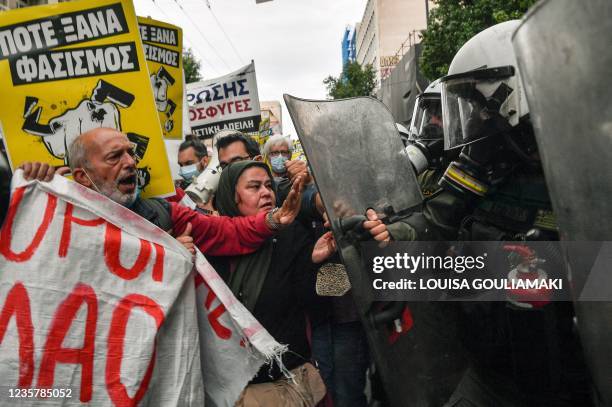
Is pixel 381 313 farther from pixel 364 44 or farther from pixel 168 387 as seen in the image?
pixel 364 44

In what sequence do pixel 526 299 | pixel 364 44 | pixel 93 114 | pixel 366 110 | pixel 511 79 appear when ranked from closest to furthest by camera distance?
pixel 526 299 → pixel 511 79 → pixel 366 110 → pixel 93 114 → pixel 364 44

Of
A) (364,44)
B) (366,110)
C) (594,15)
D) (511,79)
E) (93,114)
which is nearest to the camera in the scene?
(594,15)

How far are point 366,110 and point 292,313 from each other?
96cm

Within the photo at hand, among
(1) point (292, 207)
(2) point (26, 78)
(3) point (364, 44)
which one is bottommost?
(1) point (292, 207)

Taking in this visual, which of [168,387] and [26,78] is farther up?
[26,78]

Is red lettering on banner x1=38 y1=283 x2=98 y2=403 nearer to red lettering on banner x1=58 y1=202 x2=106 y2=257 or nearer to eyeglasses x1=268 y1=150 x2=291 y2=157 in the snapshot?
red lettering on banner x1=58 y1=202 x2=106 y2=257

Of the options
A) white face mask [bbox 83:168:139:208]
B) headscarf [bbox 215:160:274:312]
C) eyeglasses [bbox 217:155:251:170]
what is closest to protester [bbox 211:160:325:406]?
headscarf [bbox 215:160:274:312]

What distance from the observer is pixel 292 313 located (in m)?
2.61

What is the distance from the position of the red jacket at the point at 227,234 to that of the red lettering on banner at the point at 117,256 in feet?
1.43

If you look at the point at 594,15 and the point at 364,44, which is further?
the point at 364,44

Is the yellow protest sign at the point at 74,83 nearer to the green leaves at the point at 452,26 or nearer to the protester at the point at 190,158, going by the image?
the protester at the point at 190,158

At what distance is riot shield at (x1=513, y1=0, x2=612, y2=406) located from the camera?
1.01 metres

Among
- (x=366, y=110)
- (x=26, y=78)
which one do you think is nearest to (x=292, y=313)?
(x=366, y=110)

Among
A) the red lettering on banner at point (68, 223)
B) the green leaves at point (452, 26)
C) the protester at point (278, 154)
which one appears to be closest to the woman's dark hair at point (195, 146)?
the protester at point (278, 154)
